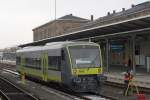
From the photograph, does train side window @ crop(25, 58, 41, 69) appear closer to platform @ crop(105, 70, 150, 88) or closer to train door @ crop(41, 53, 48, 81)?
train door @ crop(41, 53, 48, 81)

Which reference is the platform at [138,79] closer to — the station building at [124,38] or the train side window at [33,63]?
the station building at [124,38]

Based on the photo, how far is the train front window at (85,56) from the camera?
20812 mm

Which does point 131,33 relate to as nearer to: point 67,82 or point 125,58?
point 67,82

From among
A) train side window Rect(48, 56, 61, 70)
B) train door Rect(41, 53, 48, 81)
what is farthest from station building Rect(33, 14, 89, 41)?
train side window Rect(48, 56, 61, 70)

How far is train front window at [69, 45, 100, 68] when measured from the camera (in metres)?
20.8

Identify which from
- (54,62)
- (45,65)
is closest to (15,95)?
(54,62)

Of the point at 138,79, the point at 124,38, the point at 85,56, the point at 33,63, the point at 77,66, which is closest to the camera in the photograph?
the point at 77,66

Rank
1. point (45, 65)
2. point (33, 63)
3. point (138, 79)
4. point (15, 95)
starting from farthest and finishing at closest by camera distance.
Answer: point (33, 63) → point (138, 79) → point (45, 65) → point (15, 95)

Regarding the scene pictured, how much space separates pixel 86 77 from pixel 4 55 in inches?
4296

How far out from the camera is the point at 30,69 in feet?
107

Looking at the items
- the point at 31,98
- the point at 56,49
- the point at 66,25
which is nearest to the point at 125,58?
the point at 56,49

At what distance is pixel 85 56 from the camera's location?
2114 centimetres

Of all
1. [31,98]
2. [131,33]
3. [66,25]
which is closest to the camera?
[31,98]

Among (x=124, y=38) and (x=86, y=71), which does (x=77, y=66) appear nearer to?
(x=86, y=71)
